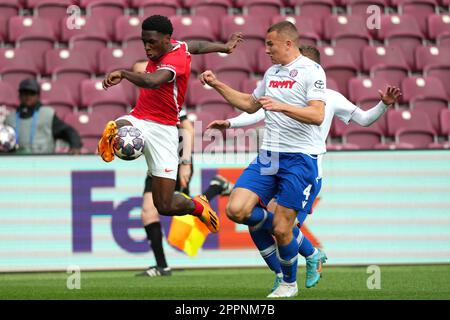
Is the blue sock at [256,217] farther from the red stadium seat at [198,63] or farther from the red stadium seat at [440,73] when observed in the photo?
the red stadium seat at [440,73]

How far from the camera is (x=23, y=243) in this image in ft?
36.4

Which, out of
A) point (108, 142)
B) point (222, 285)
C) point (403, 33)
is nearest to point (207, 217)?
point (222, 285)

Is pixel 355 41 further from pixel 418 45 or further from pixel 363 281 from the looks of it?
pixel 363 281

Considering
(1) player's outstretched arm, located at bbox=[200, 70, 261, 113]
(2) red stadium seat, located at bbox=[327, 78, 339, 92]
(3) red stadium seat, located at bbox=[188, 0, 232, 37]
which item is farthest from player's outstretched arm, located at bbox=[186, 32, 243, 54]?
(3) red stadium seat, located at bbox=[188, 0, 232, 37]

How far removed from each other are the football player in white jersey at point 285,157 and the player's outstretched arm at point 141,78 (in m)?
0.37

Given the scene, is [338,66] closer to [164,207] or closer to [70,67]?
[70,67]

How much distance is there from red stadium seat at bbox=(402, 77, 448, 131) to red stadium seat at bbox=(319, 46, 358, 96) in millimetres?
841

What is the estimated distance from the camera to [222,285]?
9258 mm

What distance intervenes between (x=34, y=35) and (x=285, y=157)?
8.14 metres

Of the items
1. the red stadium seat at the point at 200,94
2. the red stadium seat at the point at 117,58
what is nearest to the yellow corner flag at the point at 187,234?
the red stadium seat at the point at 200,94

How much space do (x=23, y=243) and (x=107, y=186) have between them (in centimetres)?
116

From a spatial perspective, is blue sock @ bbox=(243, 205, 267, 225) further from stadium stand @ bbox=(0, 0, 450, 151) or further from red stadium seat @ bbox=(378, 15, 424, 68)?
red stadium seat @ bbox=(378, 15, 424, 68)
